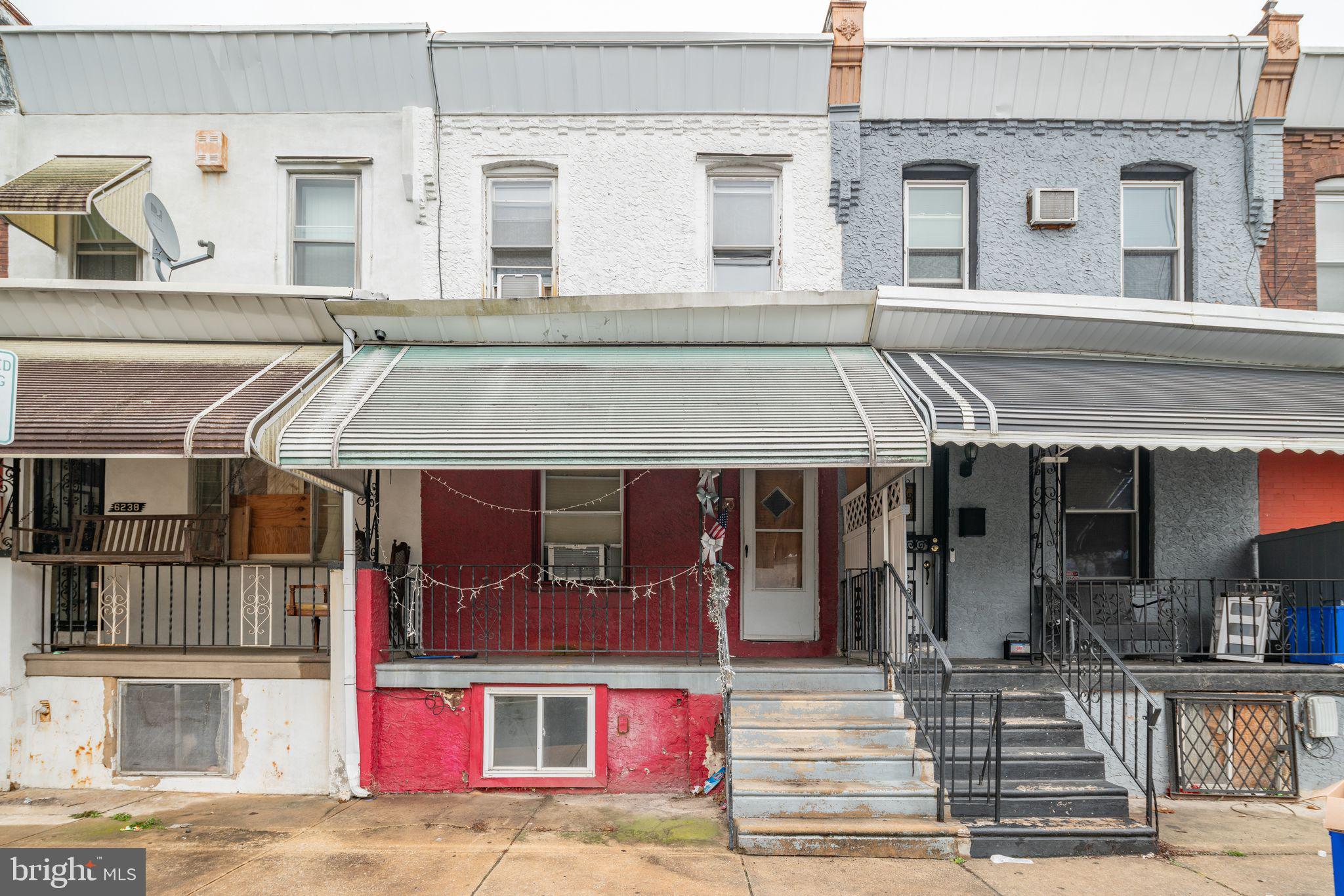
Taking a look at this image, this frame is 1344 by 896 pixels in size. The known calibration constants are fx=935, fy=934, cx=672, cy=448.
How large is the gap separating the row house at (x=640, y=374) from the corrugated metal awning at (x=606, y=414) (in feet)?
0.29

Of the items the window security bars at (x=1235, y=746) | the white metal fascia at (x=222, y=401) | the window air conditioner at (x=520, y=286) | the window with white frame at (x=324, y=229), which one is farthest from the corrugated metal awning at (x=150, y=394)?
the window security bars at (x=1235, y=746)

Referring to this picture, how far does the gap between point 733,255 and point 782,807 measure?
5646 mm

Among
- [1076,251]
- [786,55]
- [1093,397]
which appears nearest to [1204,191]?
[1076,251]

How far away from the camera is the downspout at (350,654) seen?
832 centimetres

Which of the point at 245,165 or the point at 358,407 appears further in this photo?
the point at 245,165

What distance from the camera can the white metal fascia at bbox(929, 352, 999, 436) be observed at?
24.7 feet

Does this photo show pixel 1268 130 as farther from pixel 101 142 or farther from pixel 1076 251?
pixel 101 142

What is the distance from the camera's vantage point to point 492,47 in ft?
31.8

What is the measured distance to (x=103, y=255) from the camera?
10.2 meters

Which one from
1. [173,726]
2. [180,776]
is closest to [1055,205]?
[173,726]

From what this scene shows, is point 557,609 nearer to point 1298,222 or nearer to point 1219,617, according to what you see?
point 1219,617

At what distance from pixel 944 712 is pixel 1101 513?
14.0 ft

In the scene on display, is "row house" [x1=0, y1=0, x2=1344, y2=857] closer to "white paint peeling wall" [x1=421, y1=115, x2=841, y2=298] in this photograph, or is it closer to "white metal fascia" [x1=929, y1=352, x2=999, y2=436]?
"white paint peeling wall" [x1=421, y1=115, x2=841, y2=298]

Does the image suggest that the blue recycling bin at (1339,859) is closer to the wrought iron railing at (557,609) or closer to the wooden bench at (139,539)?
the wrought iron railing at (557,609)
